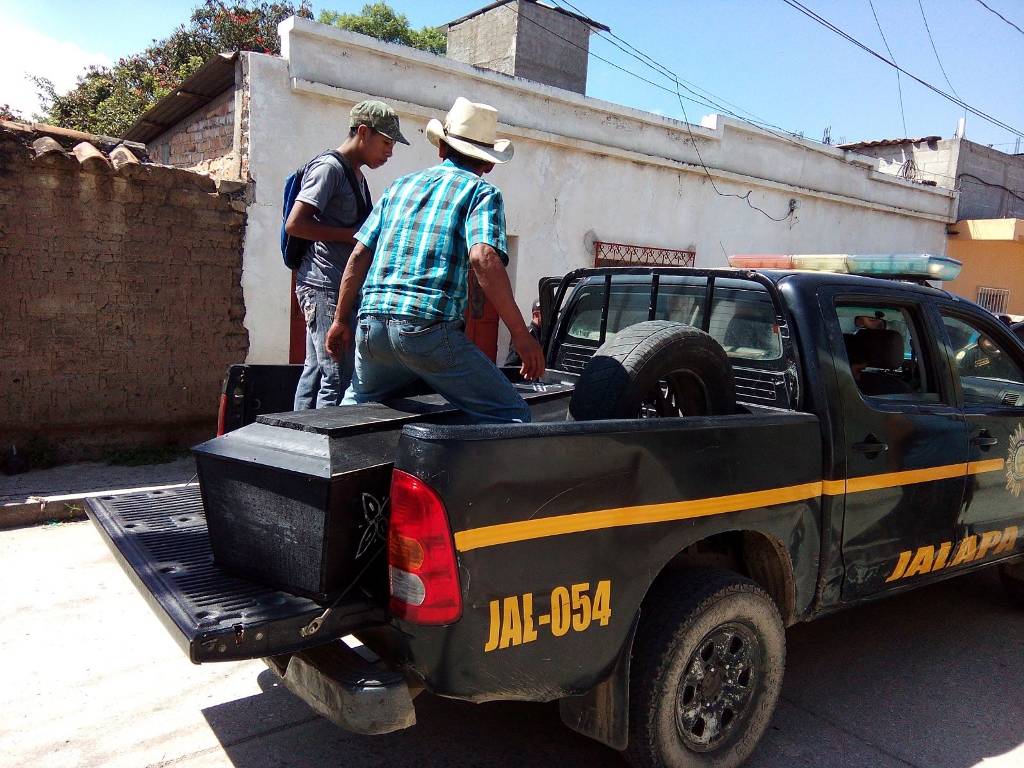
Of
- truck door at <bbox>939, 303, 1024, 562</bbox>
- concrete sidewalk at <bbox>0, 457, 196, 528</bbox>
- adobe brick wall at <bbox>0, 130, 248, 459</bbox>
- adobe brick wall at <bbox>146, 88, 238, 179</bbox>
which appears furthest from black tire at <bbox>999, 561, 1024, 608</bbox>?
adobe brick wall at <bbox>146, 88, 238, 179</bbox>

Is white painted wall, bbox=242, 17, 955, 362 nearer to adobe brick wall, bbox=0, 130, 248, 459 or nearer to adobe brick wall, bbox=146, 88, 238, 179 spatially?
adobe brick wall, bbox=0, 130, 248, 459

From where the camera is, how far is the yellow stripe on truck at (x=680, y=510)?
7.01 ft

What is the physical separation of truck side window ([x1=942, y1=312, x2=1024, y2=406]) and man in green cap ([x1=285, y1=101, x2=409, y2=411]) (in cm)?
288

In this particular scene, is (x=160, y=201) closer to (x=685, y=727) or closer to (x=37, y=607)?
(x=37, y=607)

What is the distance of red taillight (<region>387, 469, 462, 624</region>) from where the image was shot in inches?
81.7

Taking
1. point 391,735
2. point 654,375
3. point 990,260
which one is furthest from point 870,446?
point 990,260

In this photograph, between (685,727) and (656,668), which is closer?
(656,668)

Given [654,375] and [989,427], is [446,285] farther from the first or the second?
[989,427]

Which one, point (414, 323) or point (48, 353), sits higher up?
point (414, 323)

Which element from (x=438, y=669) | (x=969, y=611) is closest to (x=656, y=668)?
(x=438, y=669)

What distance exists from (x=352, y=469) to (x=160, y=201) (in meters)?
5.36

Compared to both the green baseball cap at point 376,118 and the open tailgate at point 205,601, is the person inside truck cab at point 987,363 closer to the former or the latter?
the green baseball cap at point 376,118

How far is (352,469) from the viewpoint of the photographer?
2215 millimetres

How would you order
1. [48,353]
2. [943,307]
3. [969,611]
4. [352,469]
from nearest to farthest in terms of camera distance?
[352,469]
[943,307]
[969,611]
[48,353]
